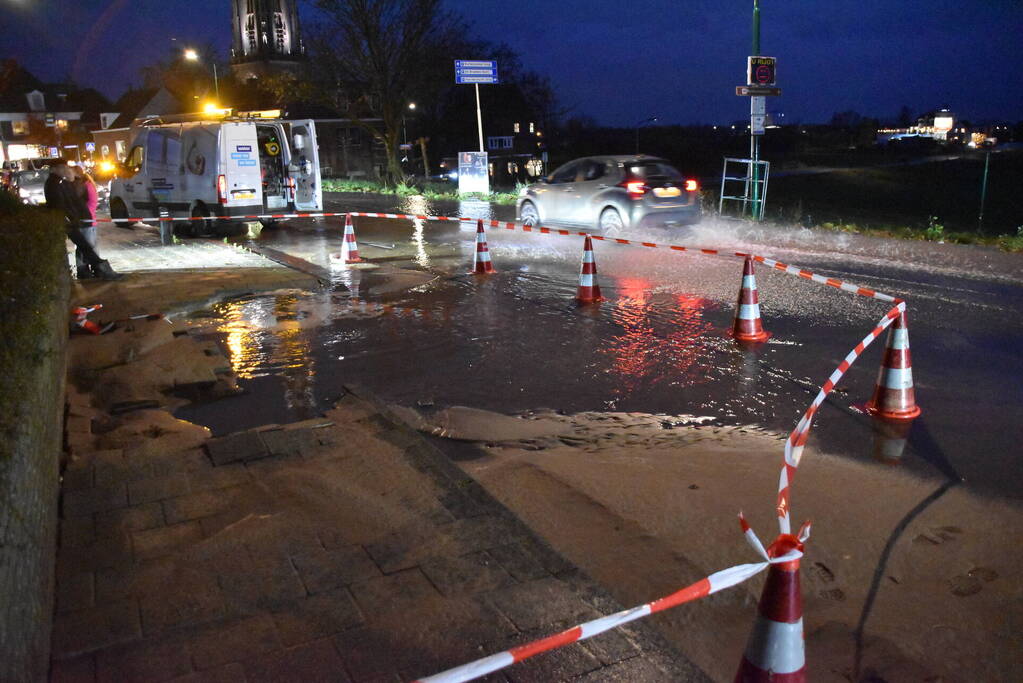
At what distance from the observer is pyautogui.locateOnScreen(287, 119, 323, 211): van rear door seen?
1894cm

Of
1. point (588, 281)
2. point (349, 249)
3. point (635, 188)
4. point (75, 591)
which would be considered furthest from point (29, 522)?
point (635, 188)

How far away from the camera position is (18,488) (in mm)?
3131

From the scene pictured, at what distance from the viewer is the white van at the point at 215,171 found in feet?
55.5

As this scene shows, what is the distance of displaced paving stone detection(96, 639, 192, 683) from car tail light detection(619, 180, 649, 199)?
43.1 ft

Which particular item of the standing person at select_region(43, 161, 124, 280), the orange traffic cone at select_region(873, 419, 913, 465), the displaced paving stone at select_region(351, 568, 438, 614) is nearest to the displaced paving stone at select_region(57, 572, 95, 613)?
the displaced paving stone at select_region(351, 568, 438, 614)

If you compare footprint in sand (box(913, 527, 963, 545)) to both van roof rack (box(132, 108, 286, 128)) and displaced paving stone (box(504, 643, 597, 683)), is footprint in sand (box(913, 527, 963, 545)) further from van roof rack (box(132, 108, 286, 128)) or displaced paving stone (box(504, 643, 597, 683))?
van roof rack (box(132, 108, 286, 128))

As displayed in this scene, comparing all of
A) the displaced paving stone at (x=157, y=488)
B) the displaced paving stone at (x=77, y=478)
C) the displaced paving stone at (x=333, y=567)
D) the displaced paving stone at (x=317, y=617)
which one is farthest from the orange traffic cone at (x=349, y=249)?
the displaced paving stone at (x=317, y=617)

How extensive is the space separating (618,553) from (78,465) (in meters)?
3.35

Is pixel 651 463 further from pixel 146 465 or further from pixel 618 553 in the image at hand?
pixel 146 465

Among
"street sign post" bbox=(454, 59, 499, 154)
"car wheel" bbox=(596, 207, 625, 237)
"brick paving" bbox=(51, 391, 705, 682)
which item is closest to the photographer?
"brick paving" bbox=(51, 391, 705, 682)

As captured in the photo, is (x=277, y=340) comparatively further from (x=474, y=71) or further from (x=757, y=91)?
(x=474, y=71)

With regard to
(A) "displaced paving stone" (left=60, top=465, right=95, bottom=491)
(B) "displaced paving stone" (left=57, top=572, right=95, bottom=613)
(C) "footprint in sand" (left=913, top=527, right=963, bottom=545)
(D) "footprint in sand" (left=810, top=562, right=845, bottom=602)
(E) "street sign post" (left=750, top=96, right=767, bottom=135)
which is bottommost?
(D) "footprint in sand" (left=810, top=562, right=845, bottom=602)

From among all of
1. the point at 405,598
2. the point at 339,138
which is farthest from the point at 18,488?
the point at 339,138

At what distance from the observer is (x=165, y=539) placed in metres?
4.21
